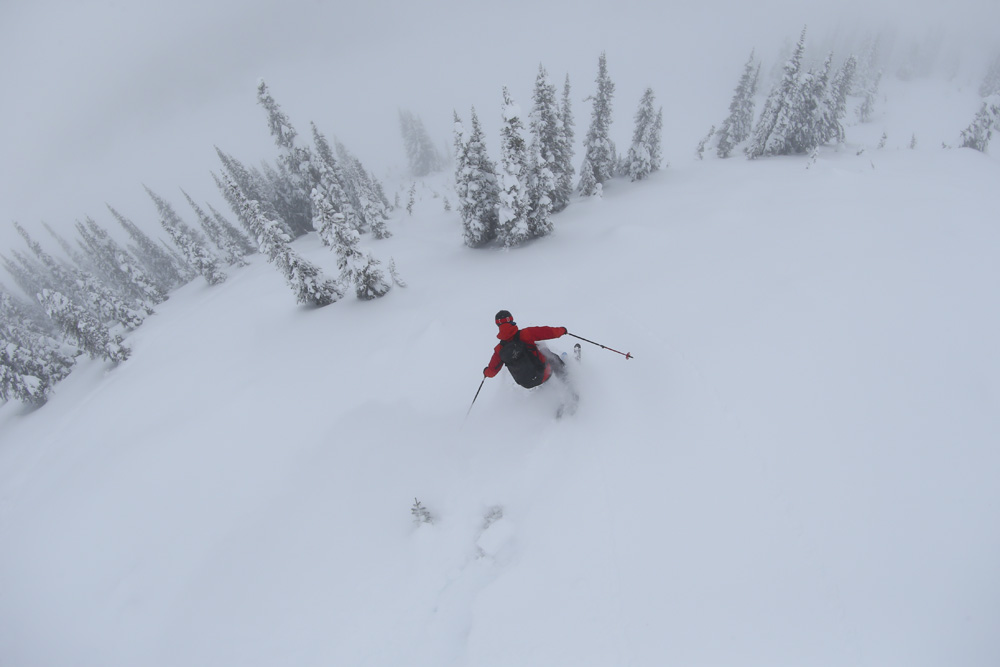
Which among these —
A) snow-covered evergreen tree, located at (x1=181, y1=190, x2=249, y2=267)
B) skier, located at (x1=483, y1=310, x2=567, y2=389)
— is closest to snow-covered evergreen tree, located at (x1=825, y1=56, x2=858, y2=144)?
skier, located at (x1=483, y1=310, x2=567, y2=389)

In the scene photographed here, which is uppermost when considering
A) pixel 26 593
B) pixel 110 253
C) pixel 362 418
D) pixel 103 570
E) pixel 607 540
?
pixel 607 540

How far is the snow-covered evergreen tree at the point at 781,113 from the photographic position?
31897 millimetres

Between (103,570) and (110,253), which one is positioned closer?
(103,570)

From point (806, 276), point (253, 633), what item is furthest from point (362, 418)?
point (806, 276)

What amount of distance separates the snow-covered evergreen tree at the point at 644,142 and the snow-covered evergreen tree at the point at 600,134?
84.4 inches

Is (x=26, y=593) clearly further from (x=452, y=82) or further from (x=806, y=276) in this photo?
(x=452, y=82)

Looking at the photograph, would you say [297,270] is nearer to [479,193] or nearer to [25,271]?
[479,193]

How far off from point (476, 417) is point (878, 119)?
8812 centimetres

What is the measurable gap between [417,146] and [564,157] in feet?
210

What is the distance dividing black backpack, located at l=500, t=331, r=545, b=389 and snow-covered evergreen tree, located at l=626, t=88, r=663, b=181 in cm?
3116

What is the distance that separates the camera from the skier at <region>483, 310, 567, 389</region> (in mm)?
7137

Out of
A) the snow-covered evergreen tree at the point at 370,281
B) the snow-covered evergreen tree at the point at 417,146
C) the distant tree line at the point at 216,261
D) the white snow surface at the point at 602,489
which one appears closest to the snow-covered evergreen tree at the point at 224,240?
the distant tree line at the point at 216,261

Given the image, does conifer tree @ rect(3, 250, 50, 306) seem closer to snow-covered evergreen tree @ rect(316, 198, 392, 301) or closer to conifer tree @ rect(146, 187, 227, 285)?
conifer tree @ rect(146, 187, 227, 285)

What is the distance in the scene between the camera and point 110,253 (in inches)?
2083
